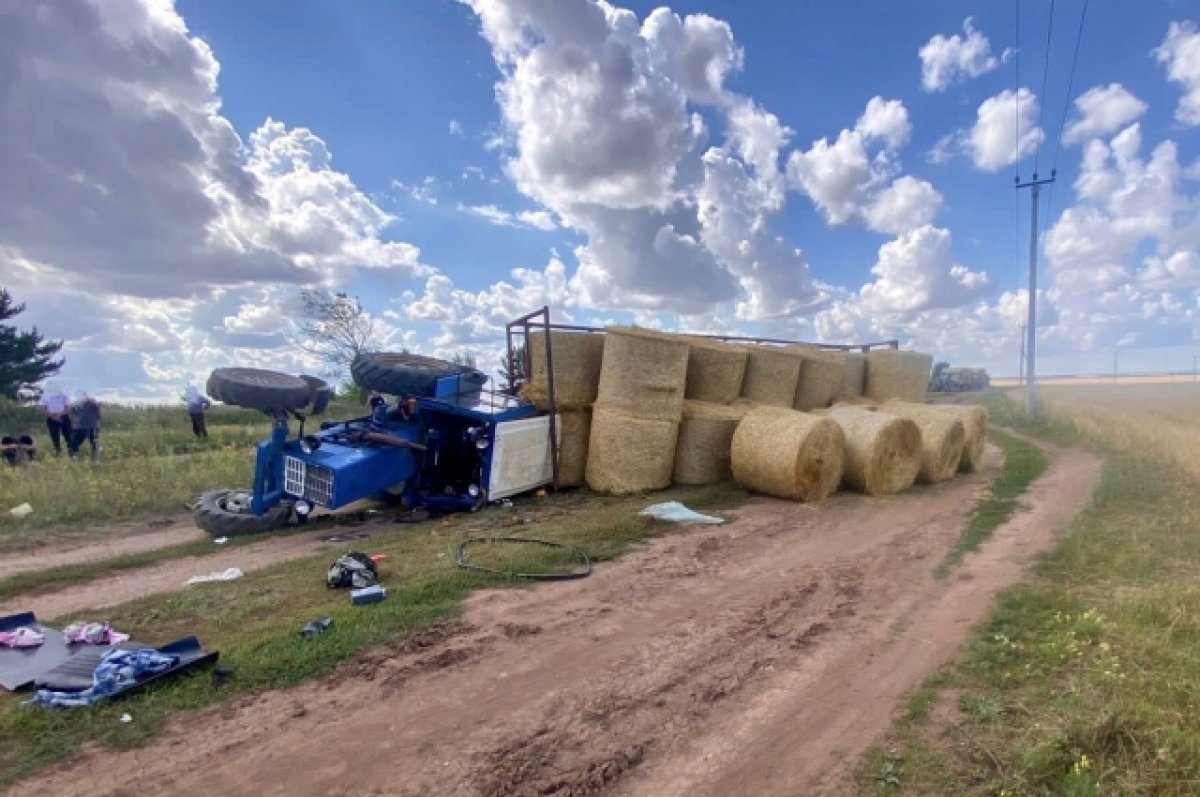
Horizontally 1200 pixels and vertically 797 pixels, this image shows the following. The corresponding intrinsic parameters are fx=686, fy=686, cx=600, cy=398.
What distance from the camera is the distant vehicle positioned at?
44.2 meters

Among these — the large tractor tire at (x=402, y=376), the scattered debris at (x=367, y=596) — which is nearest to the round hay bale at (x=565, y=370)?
the large tractor tire at (x=402, y=376)

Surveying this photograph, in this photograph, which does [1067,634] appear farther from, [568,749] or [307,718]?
[307,718]

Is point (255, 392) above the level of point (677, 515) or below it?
above

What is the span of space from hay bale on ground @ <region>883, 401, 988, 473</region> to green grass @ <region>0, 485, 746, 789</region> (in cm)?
766

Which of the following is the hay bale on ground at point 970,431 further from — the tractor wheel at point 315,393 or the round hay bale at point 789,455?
the tractor wheel at point 315,393

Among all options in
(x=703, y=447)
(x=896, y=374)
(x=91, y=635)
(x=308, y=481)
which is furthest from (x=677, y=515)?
(x=896, y=374)

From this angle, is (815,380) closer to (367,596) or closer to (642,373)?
(642,373)

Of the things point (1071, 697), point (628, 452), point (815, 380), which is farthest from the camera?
point (815, 380)

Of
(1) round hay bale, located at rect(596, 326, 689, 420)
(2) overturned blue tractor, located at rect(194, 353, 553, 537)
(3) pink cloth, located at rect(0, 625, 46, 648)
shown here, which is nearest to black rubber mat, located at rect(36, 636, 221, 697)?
(3) pink cloth, located at rect(0, 625, 46, 648)

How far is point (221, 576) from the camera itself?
664cm

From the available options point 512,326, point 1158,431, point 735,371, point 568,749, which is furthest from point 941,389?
point 568,749

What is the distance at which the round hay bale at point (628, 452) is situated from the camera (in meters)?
10.7

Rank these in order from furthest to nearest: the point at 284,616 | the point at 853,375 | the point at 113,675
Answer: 1. the point at 853,375
2. the point at 284,616
3. the point at 113,675

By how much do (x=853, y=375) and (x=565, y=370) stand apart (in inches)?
350
